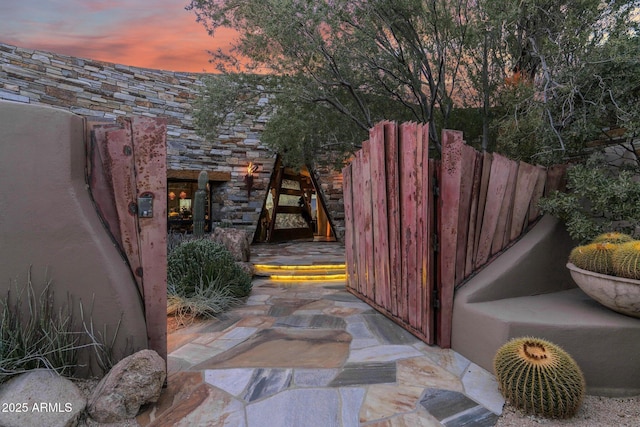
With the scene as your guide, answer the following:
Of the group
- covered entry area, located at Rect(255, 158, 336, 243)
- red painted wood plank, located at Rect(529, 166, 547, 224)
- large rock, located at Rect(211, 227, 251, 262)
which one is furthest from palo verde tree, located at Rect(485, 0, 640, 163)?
covered entry area, located at Rect(255, 158, 336, 243)

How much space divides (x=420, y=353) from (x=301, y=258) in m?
4.97

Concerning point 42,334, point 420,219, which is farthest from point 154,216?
point 420,219

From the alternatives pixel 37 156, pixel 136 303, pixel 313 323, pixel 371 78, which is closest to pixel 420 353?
pixel 313 323

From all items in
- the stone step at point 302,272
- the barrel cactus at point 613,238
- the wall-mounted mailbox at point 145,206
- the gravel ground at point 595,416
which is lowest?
the stone step at point 302,272

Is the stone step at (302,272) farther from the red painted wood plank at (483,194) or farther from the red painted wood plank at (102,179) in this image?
the red painted wood plank at (102,179)

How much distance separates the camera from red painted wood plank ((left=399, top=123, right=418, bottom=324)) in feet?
10.5

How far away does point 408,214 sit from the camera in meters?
3.29

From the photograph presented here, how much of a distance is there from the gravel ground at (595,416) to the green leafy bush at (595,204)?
133 cm

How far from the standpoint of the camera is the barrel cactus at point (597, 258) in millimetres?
2397

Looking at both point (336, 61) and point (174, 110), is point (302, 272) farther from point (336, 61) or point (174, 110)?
point (174, 110)

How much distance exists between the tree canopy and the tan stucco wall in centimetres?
420

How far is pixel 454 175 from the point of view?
2885 mm

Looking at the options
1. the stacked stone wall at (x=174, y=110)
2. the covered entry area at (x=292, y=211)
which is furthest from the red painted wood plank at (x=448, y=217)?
the covered entry area at (x=292, y=211)

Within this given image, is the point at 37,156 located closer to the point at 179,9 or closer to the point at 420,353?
the point at 420,353
